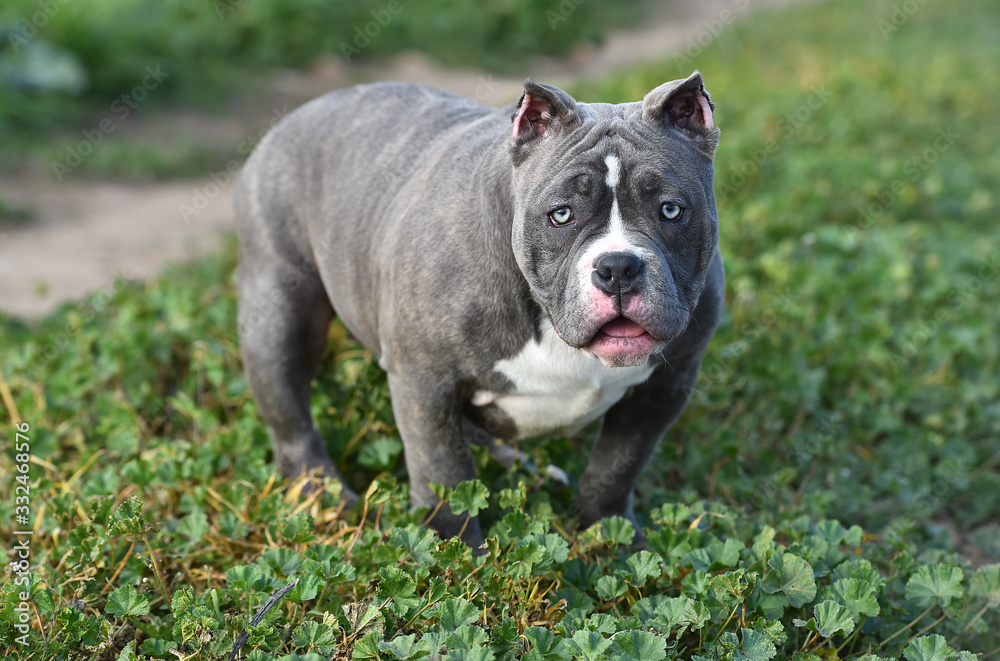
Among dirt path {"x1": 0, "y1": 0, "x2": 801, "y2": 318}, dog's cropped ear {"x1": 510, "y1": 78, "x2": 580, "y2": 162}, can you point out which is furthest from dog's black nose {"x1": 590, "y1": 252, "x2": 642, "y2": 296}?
dirt path {"x1": 0, "y1": 0, "x2": 801, "y2": 318}

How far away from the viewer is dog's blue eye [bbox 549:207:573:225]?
2.96 m

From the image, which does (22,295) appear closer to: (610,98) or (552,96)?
(552,96)

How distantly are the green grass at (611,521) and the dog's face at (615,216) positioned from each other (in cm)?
79

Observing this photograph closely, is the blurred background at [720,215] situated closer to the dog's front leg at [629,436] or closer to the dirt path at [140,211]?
the dirt path at [140,211]

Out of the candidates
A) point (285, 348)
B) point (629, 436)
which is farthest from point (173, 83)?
point (629, 436)

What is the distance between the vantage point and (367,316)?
12.3 feet

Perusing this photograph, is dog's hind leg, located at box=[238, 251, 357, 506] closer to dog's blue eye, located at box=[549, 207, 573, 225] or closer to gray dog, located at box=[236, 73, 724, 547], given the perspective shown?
gray dog, located at box=[236, 73, 724, 547]

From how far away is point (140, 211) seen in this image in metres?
8.17

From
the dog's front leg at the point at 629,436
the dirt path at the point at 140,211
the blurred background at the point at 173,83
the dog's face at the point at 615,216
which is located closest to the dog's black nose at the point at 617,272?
the dog's face at the point at 615,216

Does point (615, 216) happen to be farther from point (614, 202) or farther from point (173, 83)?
point (173, 83)

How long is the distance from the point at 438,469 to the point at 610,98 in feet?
21.7

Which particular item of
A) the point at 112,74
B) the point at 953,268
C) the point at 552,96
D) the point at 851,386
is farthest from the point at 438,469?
the point at 112,74

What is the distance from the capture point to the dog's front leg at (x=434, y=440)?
3336mm

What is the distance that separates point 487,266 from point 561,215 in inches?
13.5
